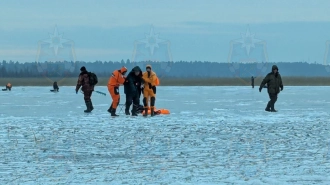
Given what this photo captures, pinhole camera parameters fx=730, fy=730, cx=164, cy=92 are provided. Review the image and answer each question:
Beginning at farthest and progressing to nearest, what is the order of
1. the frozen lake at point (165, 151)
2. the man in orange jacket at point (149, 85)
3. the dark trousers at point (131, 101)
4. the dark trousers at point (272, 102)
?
the dark trousers at point (272, 102)
the dark trousers at point (131, 101)
the man in orange jacket at point (149, 85)
the frozen lake at point (165, 151)

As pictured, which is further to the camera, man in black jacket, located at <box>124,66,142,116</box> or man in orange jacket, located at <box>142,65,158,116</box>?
man in black jacket, located at <box>124,66,142,116</box>

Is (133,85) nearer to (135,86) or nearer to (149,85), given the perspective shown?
(135,86)

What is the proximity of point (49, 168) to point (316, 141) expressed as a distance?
5.60 meters

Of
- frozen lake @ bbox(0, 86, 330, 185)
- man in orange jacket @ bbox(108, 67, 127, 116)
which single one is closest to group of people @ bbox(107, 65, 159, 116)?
man in orange jacket @ bbox(108, 67, 127, 116)

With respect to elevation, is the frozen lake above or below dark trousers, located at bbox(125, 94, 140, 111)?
below

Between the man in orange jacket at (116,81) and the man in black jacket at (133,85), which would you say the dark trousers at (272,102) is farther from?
the man in orange jacket at (116,81)

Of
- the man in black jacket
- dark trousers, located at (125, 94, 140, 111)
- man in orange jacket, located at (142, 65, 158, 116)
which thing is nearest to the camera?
man in orange jacket, located at (142, 65, 158, 116)

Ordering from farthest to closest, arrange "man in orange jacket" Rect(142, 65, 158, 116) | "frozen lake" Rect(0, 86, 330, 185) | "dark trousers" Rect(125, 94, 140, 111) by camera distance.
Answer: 1. "dark trousers" Rect(125, 94, 140, 111)
2. "man in orange jacket" Rect(142, 65, 158, 116)
3. "frozen lake" Rect(0, 86, 330, 185)

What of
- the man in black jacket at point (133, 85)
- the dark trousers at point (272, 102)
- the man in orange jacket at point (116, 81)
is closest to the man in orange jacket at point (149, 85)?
the man in black jacket at point (133, 85)

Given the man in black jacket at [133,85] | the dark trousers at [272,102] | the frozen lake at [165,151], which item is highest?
the man in black jacket at [133,85]

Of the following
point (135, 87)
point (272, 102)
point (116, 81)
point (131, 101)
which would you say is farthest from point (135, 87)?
point (272, 102)

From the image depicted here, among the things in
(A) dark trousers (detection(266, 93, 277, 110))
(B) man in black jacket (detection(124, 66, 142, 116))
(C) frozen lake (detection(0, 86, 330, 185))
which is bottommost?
(C) frozen lake (detection(0, 86, 330, 185))

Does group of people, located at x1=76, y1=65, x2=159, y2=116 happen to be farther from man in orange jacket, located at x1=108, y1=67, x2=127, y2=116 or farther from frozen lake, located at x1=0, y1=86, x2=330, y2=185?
frozen lake, located at x1=0, y1=86, x2=330, y2=185

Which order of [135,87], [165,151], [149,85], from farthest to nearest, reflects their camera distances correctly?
[135,87] → [149,85] → [165,151]
